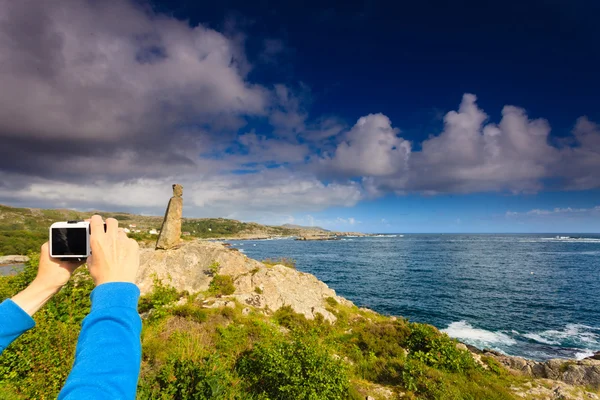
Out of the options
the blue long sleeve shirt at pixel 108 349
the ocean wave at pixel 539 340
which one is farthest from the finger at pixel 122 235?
the ocean wave at pixel 539 340

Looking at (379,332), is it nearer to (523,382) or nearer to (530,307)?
(523,382)

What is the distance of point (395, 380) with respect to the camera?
10.2 metres

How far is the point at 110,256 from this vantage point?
153 centimetres

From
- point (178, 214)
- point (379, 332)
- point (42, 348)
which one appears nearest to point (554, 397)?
point (379, 332)

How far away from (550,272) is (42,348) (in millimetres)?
73878

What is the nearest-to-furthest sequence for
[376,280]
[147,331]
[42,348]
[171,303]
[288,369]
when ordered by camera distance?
[42,348] → [288,369] → [147,331] → [171,303] → [376,280]

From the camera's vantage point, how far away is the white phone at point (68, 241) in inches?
71.1

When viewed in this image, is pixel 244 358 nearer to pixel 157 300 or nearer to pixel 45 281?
pixel 157 300

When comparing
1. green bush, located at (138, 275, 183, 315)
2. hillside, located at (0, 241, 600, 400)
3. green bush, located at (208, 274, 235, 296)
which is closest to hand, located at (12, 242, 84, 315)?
hillside, located at (0, 241, 600, 400)

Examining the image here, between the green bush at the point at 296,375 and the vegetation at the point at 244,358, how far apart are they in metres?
0.03

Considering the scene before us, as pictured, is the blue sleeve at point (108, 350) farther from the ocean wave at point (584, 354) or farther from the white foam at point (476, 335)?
the ocean wave at point (584, 354)

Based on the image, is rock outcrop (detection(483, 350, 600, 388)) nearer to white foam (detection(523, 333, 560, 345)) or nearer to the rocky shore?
the rocky shore

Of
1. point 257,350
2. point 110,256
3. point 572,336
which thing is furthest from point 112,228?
point 572,336

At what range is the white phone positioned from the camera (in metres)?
1.81
